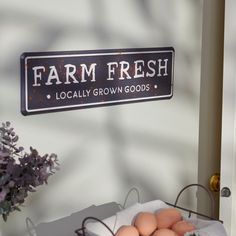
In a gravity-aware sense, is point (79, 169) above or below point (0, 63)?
below

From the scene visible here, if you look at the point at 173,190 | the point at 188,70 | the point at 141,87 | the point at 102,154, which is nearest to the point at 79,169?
the point at 102,154

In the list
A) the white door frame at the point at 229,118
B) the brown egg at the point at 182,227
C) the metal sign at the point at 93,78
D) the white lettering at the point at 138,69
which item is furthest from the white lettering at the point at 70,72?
the white door frame at the point at 229,118

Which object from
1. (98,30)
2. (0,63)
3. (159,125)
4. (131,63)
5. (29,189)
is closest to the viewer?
(29,189)

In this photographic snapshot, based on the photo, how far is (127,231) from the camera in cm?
139

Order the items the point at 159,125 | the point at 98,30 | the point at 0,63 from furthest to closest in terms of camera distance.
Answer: the point at 159,125 → the point at 98,30 → the point at 0,63

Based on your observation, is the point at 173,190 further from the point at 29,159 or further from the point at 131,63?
the point at 29,159

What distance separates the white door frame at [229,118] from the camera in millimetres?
1861

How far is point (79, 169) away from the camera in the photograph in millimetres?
1587

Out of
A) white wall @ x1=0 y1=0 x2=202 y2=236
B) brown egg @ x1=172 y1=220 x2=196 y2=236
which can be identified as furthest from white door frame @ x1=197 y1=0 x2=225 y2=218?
brown egg @ x1=172 y1=220 x2=196 y2=236

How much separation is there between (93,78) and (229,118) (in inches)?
22.9

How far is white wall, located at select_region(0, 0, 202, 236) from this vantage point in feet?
4.65

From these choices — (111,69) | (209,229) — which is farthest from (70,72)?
(209,229)

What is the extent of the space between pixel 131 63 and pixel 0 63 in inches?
18.7

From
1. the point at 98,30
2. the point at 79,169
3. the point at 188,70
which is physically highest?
the point at 98,30
